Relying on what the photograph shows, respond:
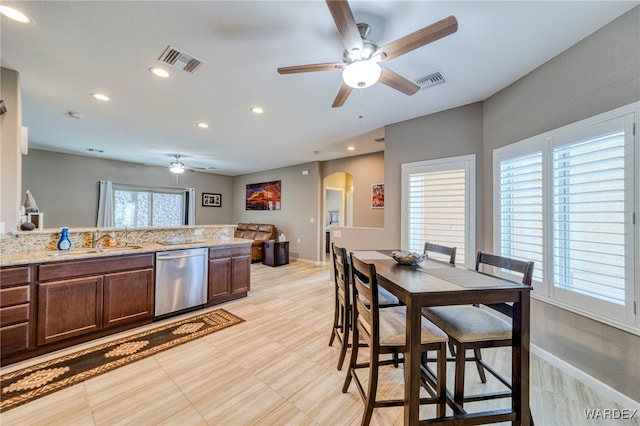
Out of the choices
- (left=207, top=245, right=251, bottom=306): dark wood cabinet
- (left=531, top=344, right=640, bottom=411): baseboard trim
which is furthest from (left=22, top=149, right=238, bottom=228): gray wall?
(left=531, top=344, right=640, bottom=411): baseboard trim

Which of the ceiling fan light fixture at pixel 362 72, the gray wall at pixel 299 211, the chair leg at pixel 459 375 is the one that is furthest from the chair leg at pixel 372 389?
the gray wall at pixel 299 211

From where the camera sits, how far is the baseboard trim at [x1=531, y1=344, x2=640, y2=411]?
1.76 metres

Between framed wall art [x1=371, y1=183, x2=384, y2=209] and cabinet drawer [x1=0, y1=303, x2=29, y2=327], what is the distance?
5360mm

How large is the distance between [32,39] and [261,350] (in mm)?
3300

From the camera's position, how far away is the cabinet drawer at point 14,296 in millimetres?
2145

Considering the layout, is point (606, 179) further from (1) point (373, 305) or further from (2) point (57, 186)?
(2) point (57, 186)

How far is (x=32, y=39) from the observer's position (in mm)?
2047

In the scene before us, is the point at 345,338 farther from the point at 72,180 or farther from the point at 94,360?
the point at 72,180

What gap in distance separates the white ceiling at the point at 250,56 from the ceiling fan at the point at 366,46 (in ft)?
0.99

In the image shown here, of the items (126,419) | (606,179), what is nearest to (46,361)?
(126,419)

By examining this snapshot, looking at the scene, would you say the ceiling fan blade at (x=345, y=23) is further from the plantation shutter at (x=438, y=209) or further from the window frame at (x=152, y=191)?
the window frame at (x=152, y=191)

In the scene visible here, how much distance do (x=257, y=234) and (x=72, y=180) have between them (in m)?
4.71

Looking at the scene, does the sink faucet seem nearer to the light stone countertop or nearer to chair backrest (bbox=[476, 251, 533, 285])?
the light stone countertop

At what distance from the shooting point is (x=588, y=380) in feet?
6.51
